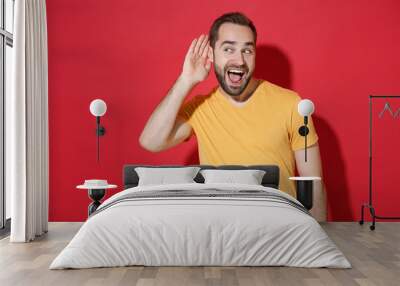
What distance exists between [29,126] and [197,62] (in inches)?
84.6

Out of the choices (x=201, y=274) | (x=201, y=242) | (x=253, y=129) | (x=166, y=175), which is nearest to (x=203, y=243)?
(x=201, y=242)

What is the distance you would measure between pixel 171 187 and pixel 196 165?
4.76 feet

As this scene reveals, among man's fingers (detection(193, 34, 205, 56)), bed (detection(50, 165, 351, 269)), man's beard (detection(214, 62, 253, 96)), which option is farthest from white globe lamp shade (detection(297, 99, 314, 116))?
bed (detection(50, 165, 351, 269))

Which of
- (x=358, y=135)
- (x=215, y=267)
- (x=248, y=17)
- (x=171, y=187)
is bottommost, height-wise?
(x=215, y=267)

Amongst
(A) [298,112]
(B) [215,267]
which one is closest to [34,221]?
(B) [215,267]

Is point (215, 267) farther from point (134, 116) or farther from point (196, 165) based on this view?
point (134, 116)

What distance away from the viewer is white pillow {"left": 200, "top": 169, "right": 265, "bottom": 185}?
6223 millimetres

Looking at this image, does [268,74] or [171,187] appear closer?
[171,187]

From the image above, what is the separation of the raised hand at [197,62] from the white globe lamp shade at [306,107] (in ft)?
3.85

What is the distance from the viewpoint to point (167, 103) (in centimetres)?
690

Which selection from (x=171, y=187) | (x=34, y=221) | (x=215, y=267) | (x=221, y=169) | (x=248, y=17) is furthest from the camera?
(x=248, y=17)

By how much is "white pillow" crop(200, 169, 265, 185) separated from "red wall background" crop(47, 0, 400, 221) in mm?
728

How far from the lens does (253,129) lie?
6809mm

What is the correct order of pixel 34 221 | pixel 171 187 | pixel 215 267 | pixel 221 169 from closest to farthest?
pixel 215 267, pixel 171 187, pixel 34 221, pixel 221 169
